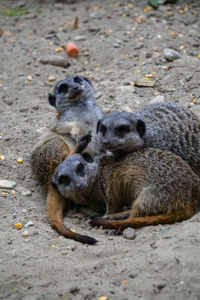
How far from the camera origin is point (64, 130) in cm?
426

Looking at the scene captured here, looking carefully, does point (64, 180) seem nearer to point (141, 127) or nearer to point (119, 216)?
point (119, 216)

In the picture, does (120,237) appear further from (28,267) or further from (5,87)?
(5,87)

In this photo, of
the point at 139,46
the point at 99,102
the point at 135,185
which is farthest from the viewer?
the point at 139,46

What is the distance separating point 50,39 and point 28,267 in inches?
160

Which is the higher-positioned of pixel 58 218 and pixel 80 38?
pixel 80 38

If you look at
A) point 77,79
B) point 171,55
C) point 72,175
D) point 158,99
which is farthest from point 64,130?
point 171,55

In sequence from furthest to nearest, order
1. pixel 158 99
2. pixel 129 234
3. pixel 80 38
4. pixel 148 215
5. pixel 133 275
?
pixel 80 38 < pixel 158 99 < pixel 148 215 < pixel 129 234 < pixel 133 275

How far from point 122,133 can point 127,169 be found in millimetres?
314

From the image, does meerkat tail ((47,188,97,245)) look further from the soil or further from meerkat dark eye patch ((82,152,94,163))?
meerkat dark eye patch ((82,152,94,163))

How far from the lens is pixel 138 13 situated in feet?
19.9

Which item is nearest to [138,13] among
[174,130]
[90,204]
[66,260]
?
[174,130]

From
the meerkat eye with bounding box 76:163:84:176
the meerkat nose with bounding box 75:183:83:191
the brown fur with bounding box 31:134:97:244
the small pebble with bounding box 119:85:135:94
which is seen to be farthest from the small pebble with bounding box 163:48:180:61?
the meerkat nose with bounding box 75:183:83:191

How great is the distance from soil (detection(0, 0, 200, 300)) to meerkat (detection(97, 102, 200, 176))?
65 centimetres

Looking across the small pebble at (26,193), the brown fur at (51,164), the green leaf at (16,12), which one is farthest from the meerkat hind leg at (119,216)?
the green leaf at (16,12)
